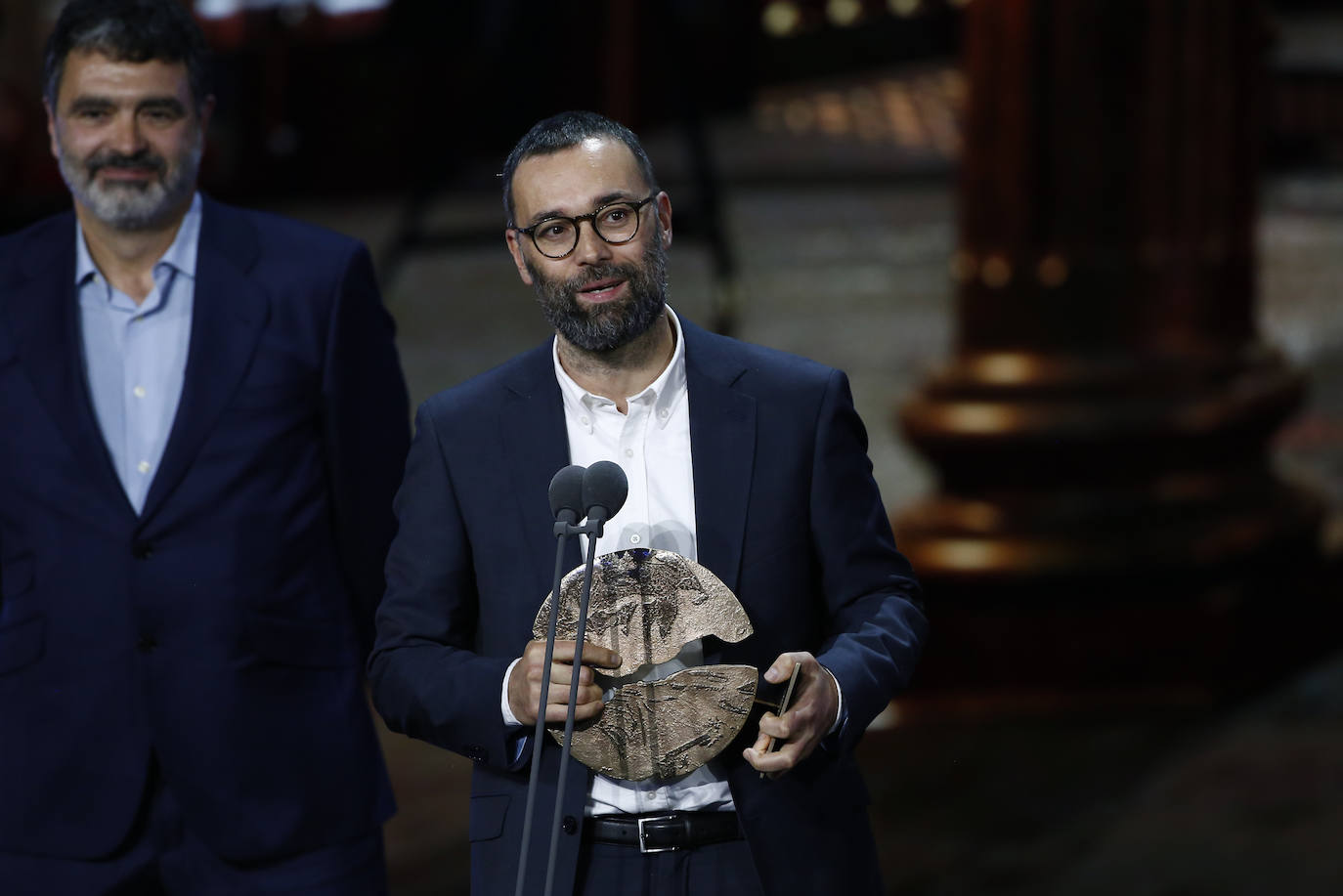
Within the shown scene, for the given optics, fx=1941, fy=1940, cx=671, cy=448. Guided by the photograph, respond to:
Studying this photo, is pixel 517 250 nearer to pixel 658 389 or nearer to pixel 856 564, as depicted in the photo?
pixel 658 389

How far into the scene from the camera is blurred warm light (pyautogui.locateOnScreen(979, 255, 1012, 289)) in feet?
17.5

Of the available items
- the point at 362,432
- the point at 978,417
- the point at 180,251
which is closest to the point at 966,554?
the point at 978,417

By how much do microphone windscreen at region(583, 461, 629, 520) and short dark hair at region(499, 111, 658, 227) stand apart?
8.7 inches

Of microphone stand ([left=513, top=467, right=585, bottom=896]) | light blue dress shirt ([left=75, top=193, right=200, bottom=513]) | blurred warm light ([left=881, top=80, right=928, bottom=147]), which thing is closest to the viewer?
microphone stand ([left=513, top=467, right=585, bottom=896])

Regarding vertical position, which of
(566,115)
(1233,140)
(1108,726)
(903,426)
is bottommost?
(1108,726)

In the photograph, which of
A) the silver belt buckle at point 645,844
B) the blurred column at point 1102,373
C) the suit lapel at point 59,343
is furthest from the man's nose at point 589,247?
the blurred column at point 1102,373

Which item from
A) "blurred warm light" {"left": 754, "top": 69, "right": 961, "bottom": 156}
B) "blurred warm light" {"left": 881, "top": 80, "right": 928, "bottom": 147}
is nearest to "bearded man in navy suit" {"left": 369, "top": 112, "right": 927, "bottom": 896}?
"blurred warm light" {"left": 754, "top": 69, "right": 961, "bottom": 156}

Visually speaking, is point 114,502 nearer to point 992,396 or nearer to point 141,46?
point 141,46

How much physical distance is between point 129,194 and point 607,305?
82cm

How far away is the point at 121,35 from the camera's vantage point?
2.09m

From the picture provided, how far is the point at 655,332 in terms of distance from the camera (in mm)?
1610

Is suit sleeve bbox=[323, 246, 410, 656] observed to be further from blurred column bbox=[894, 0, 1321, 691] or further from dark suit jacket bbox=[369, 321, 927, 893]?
blurred column bbox=[894, 0, 1321, 691]

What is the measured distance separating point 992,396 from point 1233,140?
99 cm

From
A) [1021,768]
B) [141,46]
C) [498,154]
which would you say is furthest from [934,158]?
[141,46]
